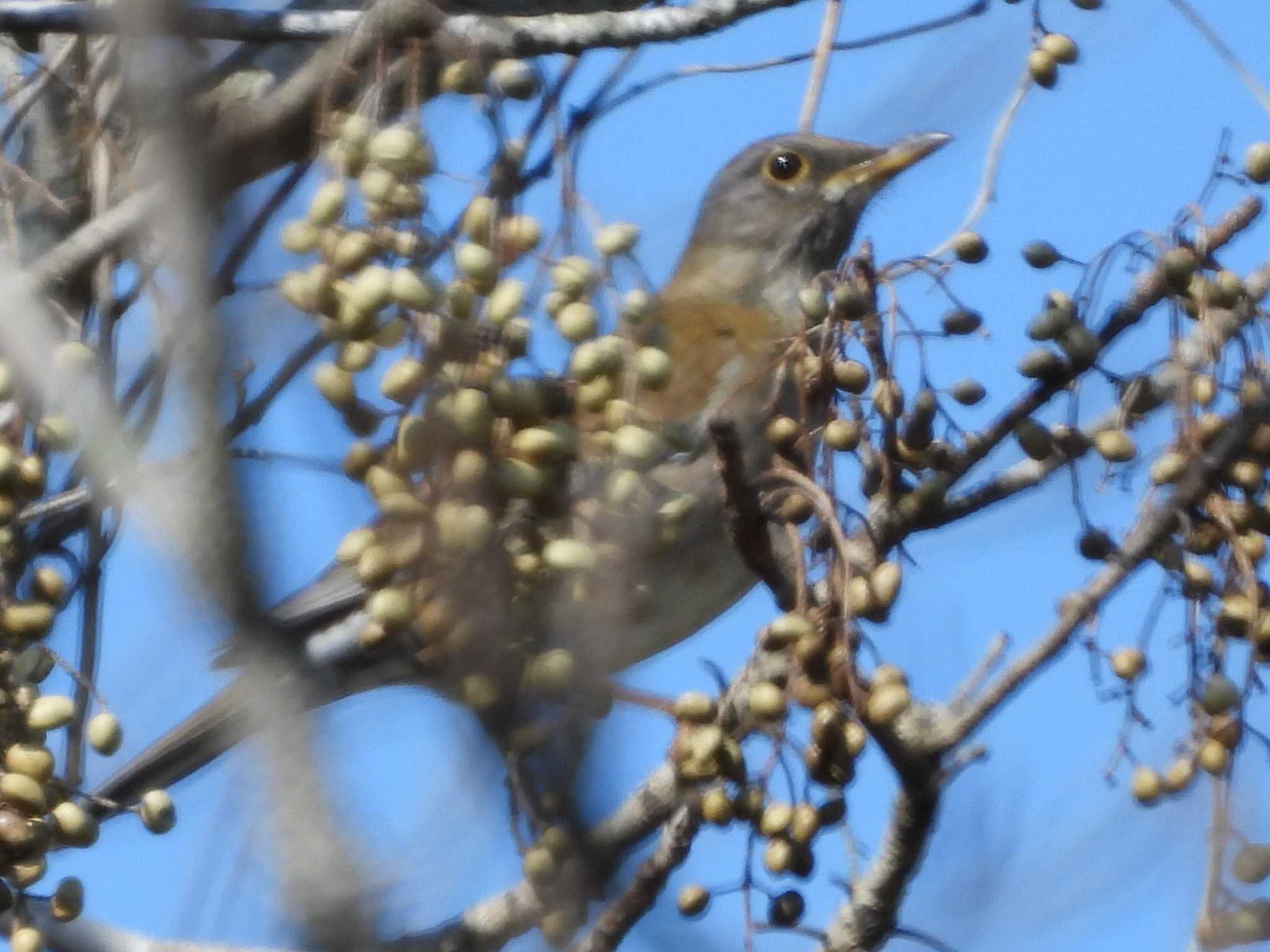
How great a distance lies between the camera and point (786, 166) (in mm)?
6816

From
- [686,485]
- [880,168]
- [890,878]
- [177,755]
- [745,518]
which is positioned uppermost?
[745,518]

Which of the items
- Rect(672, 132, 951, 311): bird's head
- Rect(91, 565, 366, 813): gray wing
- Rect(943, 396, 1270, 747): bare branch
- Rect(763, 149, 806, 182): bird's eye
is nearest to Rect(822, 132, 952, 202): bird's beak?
Rect(672, 132, 951, 311): bird's head

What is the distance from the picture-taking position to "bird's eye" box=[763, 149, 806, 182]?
6.77 meters

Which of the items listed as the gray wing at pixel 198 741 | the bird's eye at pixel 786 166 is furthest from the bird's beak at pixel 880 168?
the gray wing at pixel 198 741

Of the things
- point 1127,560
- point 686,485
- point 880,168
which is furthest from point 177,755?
point 880,168

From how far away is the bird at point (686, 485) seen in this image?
7.76 ft

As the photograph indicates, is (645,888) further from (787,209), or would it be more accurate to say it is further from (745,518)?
(787,209)

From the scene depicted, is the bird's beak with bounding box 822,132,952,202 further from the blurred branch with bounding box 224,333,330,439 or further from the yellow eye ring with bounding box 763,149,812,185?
the blurred branch with bounding box 224,333,330,439

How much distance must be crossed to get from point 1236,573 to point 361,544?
143 centimetres

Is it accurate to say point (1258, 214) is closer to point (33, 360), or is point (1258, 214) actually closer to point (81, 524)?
point (33, 360)

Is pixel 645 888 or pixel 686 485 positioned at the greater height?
pixel 645 888

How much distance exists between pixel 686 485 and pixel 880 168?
2331mm

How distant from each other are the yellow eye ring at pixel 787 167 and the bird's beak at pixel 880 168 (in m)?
0.11

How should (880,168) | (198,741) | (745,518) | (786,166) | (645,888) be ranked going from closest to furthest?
(645,888)
(745,518)
(198,741)
(880,168)
(786,166)
